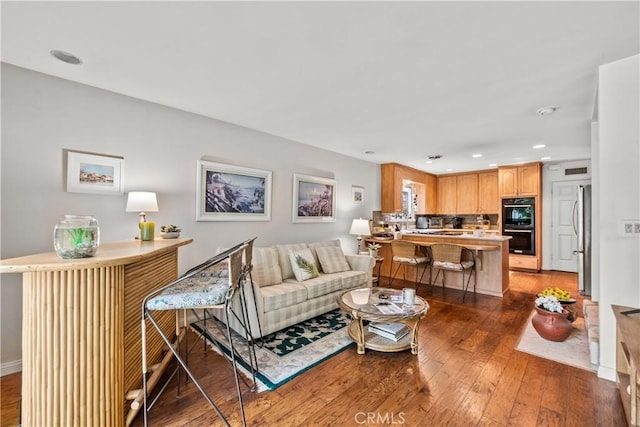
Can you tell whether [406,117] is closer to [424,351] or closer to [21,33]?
[424,351]

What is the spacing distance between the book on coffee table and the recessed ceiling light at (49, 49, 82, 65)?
3.30m

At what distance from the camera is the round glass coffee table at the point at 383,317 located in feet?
7.27

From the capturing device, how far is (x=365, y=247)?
17.8 feet

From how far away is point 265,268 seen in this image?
10.2 feet

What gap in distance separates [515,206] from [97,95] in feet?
23.9

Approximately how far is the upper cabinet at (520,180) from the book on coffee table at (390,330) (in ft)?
16.4

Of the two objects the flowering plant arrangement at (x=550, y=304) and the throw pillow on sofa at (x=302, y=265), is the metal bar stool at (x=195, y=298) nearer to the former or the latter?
the throw pillow on sofa at (x=302, y=265)

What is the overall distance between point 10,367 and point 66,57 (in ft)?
7.90

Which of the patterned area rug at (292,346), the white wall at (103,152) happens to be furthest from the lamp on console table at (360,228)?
the patterned area rug at (292,346)

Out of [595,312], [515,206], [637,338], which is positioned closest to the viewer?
[637,338]

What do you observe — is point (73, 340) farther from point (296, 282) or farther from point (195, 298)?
point (296, 282)

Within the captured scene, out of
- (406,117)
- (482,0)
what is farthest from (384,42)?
(406,117)

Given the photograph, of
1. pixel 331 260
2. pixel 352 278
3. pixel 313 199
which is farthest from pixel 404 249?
pixel 313 199

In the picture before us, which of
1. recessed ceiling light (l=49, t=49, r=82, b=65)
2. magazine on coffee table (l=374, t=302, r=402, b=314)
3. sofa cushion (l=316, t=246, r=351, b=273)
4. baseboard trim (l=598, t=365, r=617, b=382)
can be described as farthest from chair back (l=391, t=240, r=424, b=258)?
recessed ceiling light (l=49, t=49, r=82, b=65)
